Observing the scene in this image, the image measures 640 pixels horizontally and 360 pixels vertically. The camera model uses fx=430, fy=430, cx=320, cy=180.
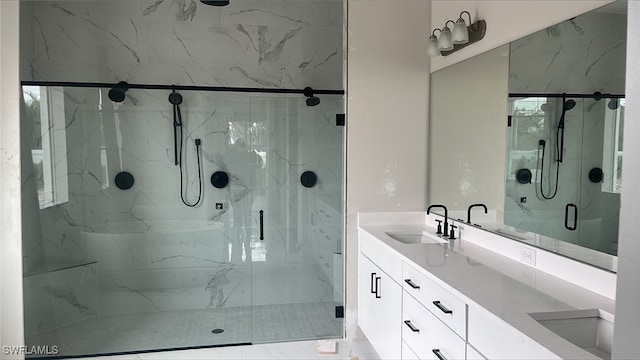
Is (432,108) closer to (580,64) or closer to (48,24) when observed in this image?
(580,64)

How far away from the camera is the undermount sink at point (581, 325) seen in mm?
1506

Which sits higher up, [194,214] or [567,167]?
[567,167]

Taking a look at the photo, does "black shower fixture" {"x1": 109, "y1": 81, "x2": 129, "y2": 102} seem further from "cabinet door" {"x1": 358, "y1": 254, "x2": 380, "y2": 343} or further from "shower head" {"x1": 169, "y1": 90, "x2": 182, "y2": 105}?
"cabinet door" {"x1": 358, "y1": 254, "x2": 380, "y2": 343}

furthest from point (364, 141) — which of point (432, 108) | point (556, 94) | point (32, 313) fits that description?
point (32, 313)

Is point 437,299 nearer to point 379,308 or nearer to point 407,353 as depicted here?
point 407,353

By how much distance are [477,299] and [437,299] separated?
0.35 meters

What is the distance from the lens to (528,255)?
7.22 ft

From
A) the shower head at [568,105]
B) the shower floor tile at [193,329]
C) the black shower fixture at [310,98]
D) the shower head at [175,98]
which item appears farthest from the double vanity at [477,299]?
the shower head at [175,98]

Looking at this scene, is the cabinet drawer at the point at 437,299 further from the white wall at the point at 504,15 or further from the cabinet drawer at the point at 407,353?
the white wall at the point at 504,15

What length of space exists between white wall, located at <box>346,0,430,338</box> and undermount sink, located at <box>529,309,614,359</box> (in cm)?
190

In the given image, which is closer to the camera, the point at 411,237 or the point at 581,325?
the point at 581,325

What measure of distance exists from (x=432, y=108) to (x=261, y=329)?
2.24 m

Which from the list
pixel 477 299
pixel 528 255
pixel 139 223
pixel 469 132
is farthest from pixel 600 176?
pixel 139 223

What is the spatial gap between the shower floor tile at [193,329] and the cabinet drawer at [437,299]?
1.39m
